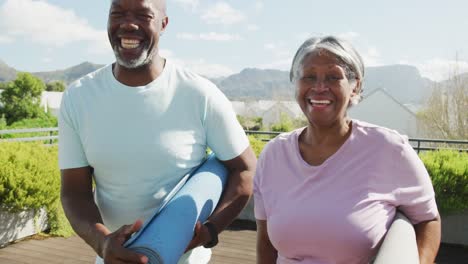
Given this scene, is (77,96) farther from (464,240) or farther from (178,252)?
(464,240)

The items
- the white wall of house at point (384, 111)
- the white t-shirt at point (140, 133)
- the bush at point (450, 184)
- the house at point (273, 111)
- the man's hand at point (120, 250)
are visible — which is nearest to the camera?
the man's hand at point (120, 250)

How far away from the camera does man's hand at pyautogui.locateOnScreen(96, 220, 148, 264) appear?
1.21 m

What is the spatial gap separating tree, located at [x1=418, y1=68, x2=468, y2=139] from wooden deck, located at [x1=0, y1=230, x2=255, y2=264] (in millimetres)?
19108

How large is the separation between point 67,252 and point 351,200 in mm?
3617

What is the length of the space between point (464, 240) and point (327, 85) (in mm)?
4204

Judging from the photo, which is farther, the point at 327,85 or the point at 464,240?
the point at 464,240

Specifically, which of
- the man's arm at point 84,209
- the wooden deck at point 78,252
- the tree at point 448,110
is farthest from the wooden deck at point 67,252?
the tree at point 448,110

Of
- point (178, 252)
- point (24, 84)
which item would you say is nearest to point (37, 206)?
point (178, 252)

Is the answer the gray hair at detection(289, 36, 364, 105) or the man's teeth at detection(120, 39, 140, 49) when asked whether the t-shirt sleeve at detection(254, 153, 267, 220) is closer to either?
the gray hair at detection(289, 36, 364, 105)

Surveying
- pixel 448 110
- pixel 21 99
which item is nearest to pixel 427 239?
pixel 448 110

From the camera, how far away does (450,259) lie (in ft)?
14.8

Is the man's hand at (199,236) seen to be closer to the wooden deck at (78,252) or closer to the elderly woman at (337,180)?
the elderly woman at (337,180)

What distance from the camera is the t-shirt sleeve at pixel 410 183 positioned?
1.35m

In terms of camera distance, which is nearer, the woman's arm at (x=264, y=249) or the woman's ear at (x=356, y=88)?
the woman's ear at (x=356, y=88)
